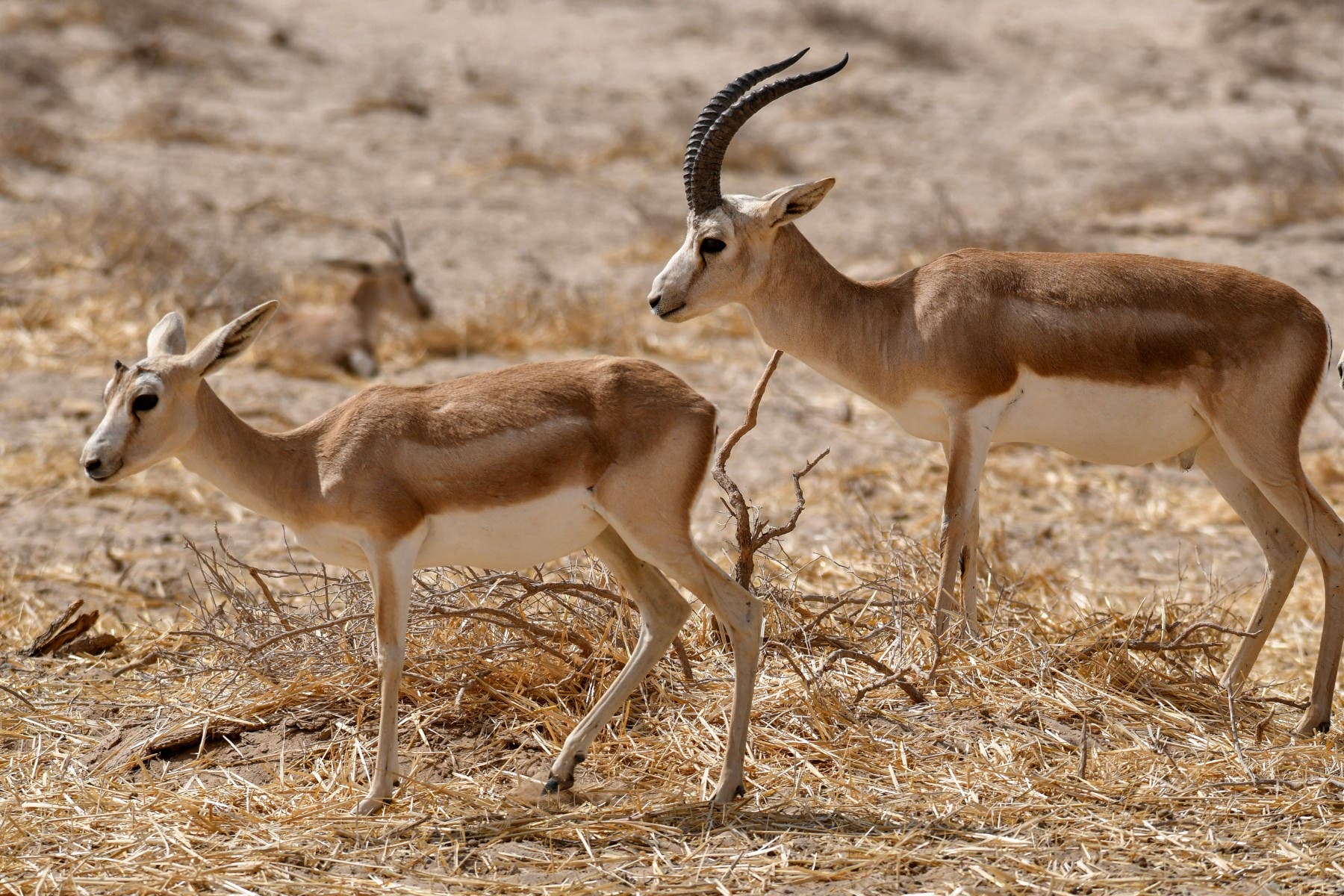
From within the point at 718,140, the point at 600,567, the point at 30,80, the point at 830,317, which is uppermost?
the point at 718,140

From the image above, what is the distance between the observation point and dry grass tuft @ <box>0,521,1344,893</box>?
5.29 m

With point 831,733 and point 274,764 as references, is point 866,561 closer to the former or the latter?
point 831,733

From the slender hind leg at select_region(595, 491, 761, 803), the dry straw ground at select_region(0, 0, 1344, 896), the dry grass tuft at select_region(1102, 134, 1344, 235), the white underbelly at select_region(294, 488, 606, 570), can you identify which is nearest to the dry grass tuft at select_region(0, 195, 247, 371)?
the dry straw ground at select_region(0, 0, 1344, 896)

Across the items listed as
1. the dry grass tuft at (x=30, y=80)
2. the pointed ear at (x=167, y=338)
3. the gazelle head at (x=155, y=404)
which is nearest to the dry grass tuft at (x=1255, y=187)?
the pointed ear at (x=167, y=338)

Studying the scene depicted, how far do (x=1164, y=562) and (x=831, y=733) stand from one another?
4.32 m

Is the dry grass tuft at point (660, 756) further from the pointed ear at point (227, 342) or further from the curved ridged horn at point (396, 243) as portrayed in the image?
the curved ridged horn at point (396, 243)

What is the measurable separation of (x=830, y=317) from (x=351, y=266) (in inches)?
302

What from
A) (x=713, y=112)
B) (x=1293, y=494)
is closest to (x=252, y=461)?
(x=713, y=112)

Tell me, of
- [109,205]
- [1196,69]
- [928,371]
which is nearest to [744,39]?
[1196,69]

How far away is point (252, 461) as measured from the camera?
5664mm

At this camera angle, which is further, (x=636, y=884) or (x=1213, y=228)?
(x=1213, y=228)

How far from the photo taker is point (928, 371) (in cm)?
694

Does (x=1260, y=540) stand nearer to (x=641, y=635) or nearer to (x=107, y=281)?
(x=641, y=635)

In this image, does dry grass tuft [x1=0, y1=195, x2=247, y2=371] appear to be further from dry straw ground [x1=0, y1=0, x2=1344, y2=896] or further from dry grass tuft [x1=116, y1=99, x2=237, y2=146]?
dry grass tuft [x1=116, y1=99, x2=237, y2=146]
